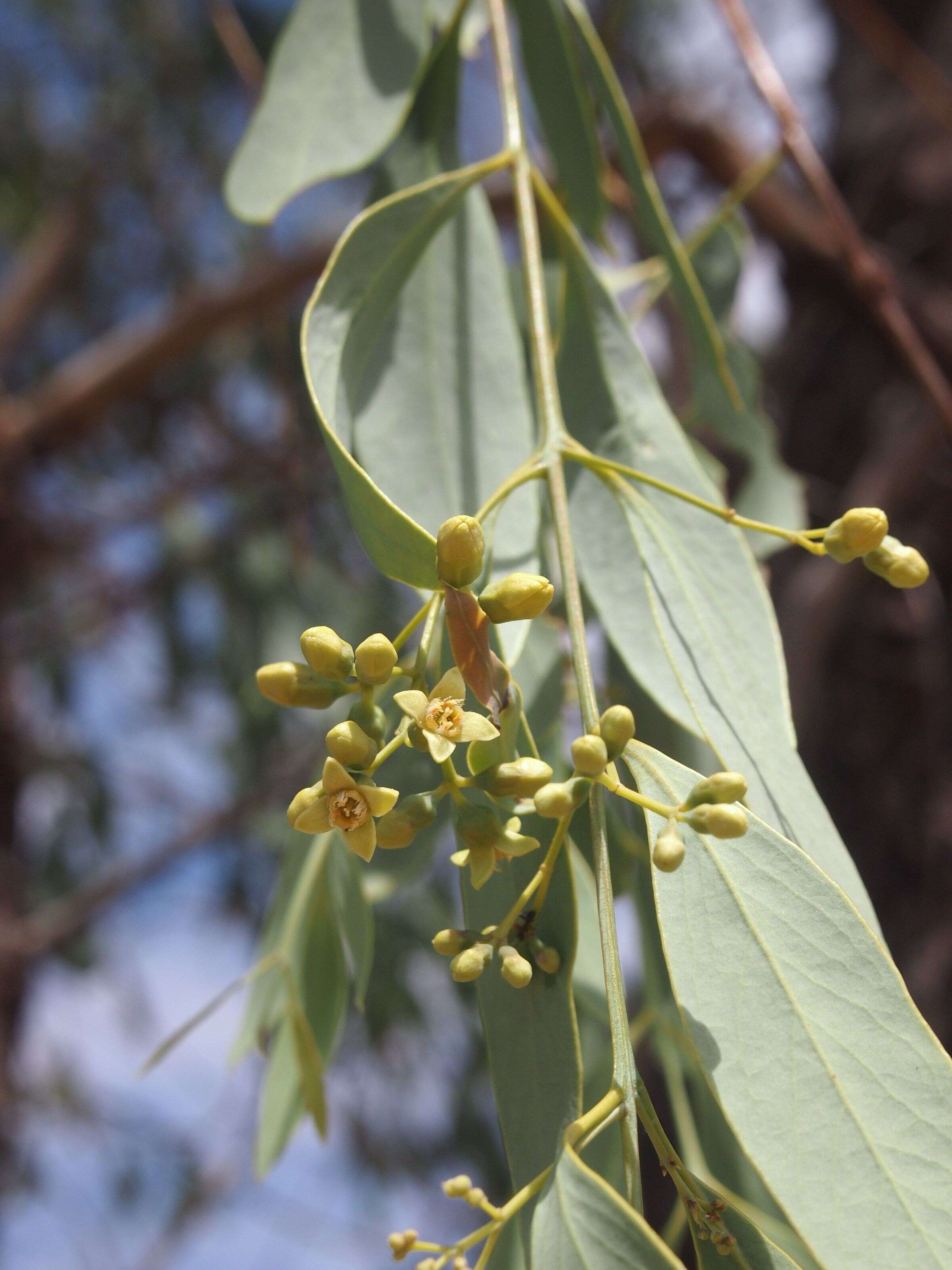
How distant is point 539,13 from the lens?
920 mm

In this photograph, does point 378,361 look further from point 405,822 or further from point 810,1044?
point 810,1044

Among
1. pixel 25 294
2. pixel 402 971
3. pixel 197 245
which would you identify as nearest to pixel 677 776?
pixel 402 971

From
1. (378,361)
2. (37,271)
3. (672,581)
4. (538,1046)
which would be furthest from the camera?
(37,271)

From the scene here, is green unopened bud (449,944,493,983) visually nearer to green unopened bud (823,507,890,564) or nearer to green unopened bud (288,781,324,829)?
green unopened bud (288,781,324,829)

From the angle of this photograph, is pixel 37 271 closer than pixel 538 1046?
No

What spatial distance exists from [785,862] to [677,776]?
0.06 meters

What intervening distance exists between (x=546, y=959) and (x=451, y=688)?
0.47 feet

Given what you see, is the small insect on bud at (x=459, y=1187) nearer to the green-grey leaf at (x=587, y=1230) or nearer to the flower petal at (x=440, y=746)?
the green-grey leaf at (x=587, y=1230)

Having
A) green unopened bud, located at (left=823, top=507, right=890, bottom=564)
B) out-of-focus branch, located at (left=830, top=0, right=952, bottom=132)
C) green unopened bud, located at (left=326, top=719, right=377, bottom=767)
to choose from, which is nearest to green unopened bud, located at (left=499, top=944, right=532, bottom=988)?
green unopened bud, located at (left=326, top=719, right=377, bottom=767)

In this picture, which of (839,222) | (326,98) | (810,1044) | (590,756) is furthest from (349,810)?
(839,222)

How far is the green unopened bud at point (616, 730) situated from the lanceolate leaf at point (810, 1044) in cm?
5

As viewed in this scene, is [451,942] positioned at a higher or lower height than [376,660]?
lower

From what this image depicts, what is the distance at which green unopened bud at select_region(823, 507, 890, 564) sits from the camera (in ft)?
1.74

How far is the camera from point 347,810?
44 centimetres
